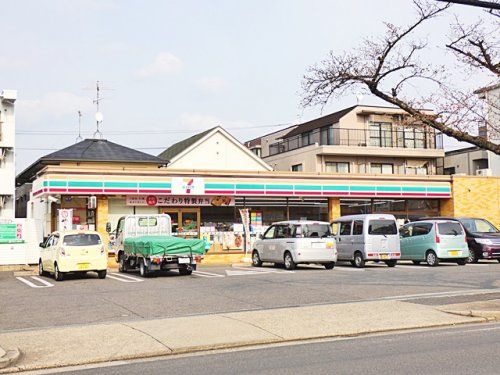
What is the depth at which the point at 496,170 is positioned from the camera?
44.0 metres

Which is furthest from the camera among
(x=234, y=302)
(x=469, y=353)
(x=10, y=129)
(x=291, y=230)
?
(x=10, y=129)

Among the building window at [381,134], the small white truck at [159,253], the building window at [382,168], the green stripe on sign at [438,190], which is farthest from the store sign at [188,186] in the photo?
the building window at [381,134]

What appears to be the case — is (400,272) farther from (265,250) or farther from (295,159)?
(295,159)

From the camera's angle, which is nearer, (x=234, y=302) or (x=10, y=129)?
(x=234, y=302)

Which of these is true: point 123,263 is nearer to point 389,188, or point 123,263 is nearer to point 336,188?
point 336,188

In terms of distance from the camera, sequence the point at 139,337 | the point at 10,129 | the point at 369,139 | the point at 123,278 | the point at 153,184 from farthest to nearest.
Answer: the point at 369,139 → the point at 10,129 → the point at 153,184 → the point at 123,278 → the point at 139,337

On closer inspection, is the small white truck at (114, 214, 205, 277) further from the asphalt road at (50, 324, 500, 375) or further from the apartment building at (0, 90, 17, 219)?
the apartment building at (0, 90, 17, 219)

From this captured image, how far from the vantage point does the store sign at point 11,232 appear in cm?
2622

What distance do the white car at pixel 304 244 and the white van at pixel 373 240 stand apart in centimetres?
153

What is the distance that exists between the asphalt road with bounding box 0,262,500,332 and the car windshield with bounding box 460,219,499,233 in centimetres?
512

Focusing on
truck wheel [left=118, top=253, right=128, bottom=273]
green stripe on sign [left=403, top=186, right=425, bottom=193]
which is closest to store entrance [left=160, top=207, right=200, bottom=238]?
truck wheel [left=118, top=253, right=128, bottom=273]

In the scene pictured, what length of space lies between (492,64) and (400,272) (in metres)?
7.92

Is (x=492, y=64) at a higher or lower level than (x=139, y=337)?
higher

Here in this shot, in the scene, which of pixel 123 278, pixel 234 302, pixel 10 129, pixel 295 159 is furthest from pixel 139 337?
pixel 295 159
